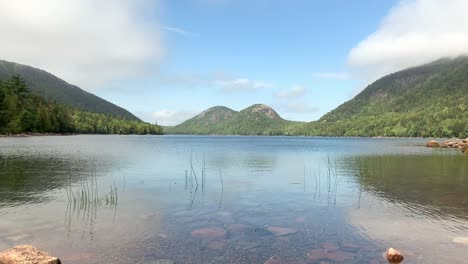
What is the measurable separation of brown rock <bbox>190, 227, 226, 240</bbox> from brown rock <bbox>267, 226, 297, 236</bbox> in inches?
117

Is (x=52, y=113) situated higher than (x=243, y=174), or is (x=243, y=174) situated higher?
(x=52, y=113)

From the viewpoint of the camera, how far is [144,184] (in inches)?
1507

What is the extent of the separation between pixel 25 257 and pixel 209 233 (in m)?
9.31

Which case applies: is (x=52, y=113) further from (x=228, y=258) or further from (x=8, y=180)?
(x=228, y=258)

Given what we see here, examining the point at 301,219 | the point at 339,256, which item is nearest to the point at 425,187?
the point at 301,219

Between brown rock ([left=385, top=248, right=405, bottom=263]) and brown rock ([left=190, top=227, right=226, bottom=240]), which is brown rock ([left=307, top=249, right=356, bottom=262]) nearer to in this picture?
brown rock ([left=385, top=248, right=405, bottom=263])

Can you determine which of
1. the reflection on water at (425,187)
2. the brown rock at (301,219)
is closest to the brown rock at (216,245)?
the brown rock at (301,219)

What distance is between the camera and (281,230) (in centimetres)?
2102

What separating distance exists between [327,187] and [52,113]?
197 m

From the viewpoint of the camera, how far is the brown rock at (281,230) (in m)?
20.3

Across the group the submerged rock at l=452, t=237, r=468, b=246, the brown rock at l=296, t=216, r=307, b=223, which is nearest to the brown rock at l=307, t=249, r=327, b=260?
the brown rock at l=296, t=216, r=307, b=223

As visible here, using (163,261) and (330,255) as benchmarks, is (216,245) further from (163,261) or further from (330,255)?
(330,255)

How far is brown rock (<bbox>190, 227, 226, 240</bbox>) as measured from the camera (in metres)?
19.6

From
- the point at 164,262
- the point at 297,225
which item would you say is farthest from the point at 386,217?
the point at 164,262
